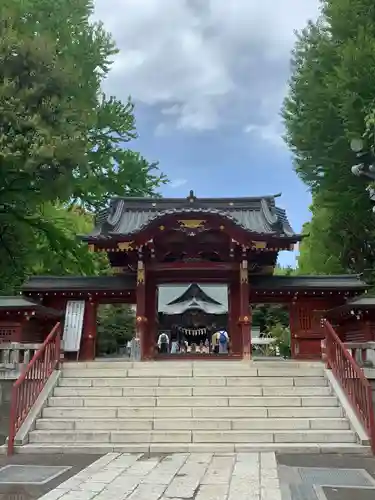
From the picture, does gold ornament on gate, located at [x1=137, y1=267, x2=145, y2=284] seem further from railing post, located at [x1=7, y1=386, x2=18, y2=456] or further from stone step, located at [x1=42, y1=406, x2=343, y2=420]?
railing post, located at [x1=7, y1=386, x2=18, y2=456]

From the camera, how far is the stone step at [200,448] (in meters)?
8.13

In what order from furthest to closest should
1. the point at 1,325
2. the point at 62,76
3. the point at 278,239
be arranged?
the point at 62,76 < the point at 278,239 < the point at 1,325

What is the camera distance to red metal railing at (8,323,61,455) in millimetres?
8586

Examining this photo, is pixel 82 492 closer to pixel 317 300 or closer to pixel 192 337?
pixel 317 300

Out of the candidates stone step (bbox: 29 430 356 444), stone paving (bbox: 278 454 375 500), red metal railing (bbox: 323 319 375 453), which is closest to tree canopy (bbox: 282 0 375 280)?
red metal railing (bbox: 323 319 375 453)

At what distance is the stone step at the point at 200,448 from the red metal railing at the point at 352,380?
0.55 metres

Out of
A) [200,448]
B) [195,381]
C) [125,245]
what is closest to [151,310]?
[125,245]

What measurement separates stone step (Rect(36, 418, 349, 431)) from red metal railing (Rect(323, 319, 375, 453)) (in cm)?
44

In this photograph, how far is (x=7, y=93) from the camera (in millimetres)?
13797

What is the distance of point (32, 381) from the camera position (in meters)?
9.75

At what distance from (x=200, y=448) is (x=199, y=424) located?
2.86ft

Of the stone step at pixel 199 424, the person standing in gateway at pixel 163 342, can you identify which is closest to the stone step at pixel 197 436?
the stone step at pixel 199 424

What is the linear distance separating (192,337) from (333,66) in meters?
11.1

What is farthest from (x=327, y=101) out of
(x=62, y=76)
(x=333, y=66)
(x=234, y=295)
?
(x=62, y=76)
